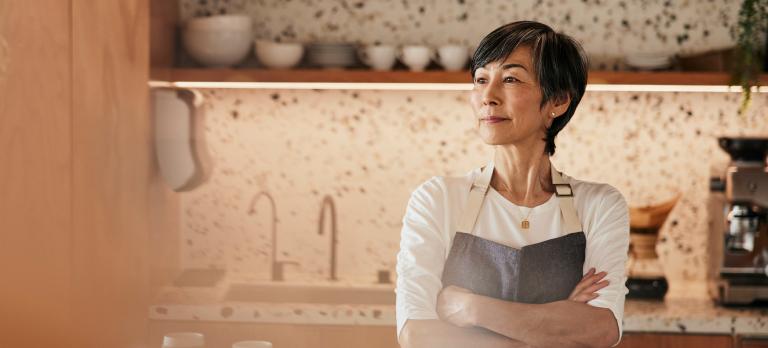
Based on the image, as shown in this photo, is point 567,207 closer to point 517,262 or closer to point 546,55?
point 517,262

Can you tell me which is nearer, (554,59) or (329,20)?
(554,59)

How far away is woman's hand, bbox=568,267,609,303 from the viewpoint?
2043 mm

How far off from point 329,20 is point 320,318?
125 centimetres

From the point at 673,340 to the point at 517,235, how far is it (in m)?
1.47

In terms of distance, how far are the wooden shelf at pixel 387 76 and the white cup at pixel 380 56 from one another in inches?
3.0

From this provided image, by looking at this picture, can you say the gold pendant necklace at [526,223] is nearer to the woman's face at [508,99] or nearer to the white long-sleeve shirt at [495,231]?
the white long-sleeve shirt at [495,231]

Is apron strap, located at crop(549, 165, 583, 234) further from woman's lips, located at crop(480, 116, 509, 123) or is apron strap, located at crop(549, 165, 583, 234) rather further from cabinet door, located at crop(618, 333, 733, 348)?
cabinet door, located at crop(618, 333, 733, 348)

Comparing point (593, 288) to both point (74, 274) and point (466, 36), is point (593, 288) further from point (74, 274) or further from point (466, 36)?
point (466, 36)

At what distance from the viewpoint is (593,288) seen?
205 cm

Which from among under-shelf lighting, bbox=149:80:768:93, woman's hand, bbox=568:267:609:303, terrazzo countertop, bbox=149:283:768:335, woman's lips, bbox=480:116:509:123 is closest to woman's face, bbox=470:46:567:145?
woman's lips, bbox=480:116:509:123

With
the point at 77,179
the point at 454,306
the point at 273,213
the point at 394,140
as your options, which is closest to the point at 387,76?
the point at 394,140

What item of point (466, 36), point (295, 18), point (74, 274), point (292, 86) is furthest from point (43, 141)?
point (466, 36)

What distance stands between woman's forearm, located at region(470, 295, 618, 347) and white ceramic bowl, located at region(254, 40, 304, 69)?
1876 mm

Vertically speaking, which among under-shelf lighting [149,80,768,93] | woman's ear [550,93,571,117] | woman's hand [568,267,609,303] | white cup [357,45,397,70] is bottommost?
woman's hand [568,267,609,303]
